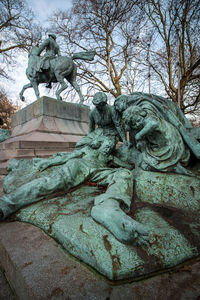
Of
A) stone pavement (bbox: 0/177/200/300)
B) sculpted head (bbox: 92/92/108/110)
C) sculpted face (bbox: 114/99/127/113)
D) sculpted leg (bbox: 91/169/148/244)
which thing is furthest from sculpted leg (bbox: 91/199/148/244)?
sculpted head (bbox: 92/92/108/110)

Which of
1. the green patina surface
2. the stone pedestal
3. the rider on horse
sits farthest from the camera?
the rider on horse

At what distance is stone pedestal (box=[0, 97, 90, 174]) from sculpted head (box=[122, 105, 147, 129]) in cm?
335

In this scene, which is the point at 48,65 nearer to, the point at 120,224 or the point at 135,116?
the point at 135,116

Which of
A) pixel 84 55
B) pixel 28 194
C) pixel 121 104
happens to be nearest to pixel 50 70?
pixel 84 55

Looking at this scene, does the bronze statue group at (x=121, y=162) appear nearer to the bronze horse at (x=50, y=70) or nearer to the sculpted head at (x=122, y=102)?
the sculpted head at (x=122, y=102)

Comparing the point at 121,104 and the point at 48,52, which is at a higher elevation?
the point at 48,52

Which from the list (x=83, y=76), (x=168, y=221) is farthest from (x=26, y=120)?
(x=83, y=76)

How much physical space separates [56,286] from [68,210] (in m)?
0.76

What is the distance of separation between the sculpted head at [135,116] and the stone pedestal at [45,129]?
3350mm

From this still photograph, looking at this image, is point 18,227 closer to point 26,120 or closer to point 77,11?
point 26,120

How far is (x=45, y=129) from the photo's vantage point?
18.8 feet

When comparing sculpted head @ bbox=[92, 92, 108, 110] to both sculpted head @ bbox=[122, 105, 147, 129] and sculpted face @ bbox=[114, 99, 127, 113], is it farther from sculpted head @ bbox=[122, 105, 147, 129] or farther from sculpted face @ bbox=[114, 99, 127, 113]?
sculpted head @ bbox=[122, 105, 147, 129]

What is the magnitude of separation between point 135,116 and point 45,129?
4.37m

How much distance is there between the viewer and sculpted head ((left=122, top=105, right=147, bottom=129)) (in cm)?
198
